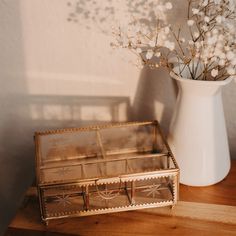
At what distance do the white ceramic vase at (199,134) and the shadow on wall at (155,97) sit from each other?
7.1 inches

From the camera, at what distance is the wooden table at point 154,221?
806 millimetres

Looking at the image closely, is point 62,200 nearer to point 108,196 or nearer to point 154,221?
point 108,196

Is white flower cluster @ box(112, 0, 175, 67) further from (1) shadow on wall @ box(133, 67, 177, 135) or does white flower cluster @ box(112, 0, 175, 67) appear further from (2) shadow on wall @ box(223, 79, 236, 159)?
(2) shadow on wall @ box(223, 79, 236, 159)

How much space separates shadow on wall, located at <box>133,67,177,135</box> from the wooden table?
0.30 m

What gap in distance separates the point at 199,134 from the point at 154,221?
0.75 ft

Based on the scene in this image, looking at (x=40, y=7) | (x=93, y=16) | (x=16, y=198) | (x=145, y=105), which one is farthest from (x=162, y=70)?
(x=16, y=198)

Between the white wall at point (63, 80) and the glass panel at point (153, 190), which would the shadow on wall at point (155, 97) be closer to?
the white wall at point (63, 80)

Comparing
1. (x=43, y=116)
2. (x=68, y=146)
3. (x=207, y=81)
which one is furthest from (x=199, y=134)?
(x=43, y=116)

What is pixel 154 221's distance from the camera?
2.73 ft

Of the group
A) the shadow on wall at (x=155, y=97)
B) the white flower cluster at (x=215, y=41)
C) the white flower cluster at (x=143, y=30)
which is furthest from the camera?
the shadow on wall at (x=155, y=97)

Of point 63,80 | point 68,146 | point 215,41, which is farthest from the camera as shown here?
point 63,80

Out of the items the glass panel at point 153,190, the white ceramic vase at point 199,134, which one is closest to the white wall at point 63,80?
the white ceramic vase at point 199,134

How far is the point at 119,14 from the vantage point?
971 mm

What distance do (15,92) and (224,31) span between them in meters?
0.64
